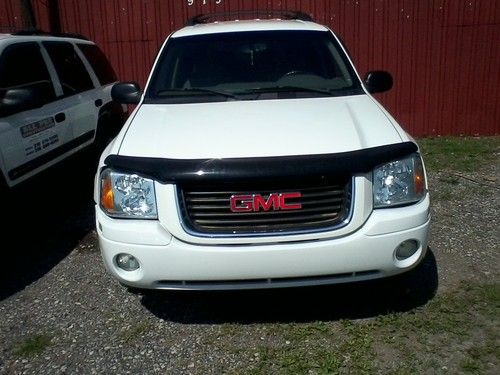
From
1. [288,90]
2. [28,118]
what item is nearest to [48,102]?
[28,118]

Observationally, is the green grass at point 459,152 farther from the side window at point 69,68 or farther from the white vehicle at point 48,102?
the side window at point 69,68

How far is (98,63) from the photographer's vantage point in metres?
6.24

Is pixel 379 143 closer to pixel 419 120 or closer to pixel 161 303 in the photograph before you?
pixel 161 303

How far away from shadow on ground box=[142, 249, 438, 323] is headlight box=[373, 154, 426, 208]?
615 millimetres

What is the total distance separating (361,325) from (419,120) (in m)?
5.92

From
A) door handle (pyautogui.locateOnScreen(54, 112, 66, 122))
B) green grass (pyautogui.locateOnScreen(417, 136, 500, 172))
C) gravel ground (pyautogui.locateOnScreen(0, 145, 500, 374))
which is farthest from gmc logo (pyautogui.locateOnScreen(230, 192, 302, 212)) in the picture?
green grass (pyautogui.locateOnScreen(417, 136, 500, 172))

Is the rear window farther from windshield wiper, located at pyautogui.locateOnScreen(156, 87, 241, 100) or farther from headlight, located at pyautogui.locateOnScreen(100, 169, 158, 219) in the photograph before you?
headlight, located at pyautogui.locateOnScreen(100, 169, 158, 219)

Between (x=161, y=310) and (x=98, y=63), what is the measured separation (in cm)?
371

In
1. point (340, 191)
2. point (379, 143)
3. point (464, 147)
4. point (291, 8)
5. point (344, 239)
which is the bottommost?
point (464, 147)

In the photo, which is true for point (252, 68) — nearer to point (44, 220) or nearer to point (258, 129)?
point (258, 129)

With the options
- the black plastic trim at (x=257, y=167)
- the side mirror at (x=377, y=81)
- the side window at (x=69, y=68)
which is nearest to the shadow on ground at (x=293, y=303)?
the black plastic trim at (x=257, y=167)

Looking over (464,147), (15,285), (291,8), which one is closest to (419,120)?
(464,147)

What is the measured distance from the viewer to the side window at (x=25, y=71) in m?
4.44

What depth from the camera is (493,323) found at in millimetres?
3211
